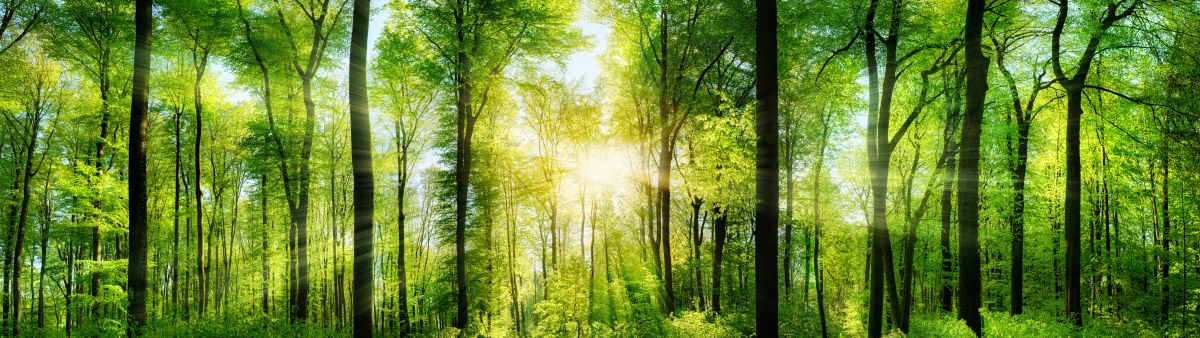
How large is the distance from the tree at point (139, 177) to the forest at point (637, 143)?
0.18ft

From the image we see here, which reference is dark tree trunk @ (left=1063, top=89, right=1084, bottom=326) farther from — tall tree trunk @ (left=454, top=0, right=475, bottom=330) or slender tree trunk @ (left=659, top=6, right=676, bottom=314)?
tall tree trunk @ (left=454, top=0, right=475, bottom=330)

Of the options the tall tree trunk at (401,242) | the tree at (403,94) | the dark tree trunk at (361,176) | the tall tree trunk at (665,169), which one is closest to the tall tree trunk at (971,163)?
the tall tree trunk at (665,169)

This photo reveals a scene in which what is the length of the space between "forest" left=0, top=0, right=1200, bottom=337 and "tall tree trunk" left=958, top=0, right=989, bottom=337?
55 millimetres

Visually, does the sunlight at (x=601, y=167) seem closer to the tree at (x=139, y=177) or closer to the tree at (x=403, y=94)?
the tree at (x=403, y=94)

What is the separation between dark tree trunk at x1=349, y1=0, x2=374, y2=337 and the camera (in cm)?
790

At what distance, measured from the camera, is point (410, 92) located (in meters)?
20.6

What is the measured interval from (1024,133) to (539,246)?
23.5 meters

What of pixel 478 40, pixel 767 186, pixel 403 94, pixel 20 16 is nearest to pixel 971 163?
pixel 767 186

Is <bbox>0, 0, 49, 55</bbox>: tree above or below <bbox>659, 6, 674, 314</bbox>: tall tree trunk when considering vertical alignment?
above

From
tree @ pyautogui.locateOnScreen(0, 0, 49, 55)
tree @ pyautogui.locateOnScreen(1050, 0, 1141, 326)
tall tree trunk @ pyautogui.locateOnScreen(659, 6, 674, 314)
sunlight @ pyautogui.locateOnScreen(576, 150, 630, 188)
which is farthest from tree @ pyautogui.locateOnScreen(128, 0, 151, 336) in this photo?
tree @ pyautogui.locateOnScreen(1050, 0, 1141, 326)

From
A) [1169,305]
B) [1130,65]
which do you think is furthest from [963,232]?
[1169,305]

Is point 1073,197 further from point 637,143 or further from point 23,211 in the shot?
point 23,211

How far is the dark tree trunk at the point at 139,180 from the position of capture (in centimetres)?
905

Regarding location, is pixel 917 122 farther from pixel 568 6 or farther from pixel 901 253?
pixel 568 6
